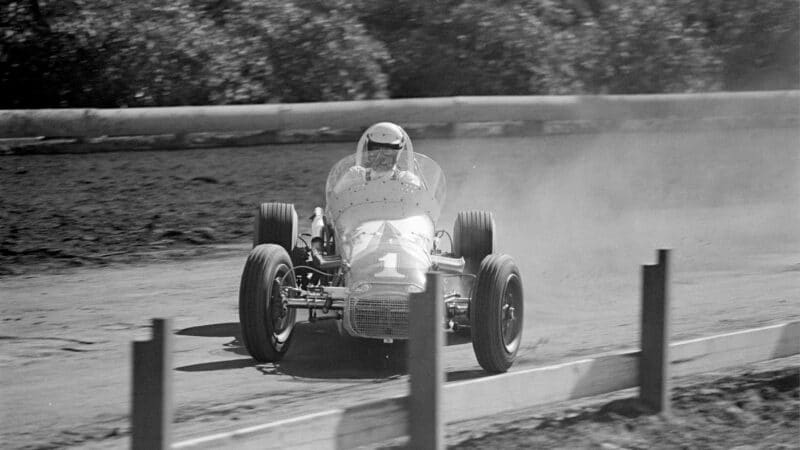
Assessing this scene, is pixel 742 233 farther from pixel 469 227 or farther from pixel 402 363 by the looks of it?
pixel 402 363

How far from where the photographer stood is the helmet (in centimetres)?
991

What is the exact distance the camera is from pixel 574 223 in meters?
14.9

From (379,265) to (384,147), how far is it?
1722 millimetres

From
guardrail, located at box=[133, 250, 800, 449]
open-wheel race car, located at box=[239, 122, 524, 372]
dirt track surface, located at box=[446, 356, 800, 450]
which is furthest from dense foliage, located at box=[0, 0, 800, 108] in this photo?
guardrail, located at box=[133, 250, 800, 449]

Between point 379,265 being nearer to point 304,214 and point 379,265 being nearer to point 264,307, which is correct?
point 264,307

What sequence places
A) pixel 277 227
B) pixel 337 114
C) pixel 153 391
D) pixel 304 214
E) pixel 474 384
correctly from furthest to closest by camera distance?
pixel 337 114 → pixel 304 214 → pixel 277 227 → pixel 474 384 → pixel 153 391

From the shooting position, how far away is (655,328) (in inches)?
269

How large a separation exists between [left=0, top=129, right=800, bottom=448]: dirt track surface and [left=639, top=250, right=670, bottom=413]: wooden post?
1742mm

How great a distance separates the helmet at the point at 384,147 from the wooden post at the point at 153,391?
556 centimetres

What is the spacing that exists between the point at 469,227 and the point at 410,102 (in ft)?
18.9

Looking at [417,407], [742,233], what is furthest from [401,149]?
[742,233]

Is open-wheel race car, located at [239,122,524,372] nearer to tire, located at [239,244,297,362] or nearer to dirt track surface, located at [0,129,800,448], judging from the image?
tire, located at [239,244,297,362]

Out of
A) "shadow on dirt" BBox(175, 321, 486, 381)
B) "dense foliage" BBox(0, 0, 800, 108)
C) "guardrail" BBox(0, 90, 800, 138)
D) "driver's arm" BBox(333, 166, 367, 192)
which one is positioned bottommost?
"shadow on dirt" BBox(175, 321, 486, 381)

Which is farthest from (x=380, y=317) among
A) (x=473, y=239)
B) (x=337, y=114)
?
(x=337, y=114)
